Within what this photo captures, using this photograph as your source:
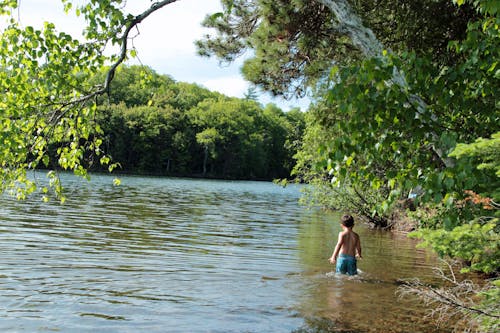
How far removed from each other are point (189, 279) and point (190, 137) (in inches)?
3559

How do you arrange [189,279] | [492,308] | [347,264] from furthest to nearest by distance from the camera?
[347,264] → [189,279] → [492,308]

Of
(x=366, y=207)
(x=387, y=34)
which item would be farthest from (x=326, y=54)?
(x=366, y=207)

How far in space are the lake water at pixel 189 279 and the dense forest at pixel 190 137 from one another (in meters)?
67.0

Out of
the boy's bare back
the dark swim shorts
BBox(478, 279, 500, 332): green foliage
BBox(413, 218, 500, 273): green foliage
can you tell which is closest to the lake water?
the dark swim shorts

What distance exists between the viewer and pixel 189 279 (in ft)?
35.4

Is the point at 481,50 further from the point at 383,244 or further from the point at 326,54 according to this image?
the point at 383,244

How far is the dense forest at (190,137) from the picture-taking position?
92750 millimetres

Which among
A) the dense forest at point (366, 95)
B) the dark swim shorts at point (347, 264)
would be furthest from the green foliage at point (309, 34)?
the dark swim shorts at point (347, 264)

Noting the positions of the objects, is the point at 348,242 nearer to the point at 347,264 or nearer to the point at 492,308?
the point at 347,264

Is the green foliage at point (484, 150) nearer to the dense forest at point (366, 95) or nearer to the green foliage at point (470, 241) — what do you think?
the dense forest at point (366, 95)

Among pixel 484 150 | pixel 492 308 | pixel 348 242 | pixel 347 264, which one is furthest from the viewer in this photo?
pixel 347 264

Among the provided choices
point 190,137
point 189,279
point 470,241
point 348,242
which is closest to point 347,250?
point 348,242

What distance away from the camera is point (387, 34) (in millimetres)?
11992

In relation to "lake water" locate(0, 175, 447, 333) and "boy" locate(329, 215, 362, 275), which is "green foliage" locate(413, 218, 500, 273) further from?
"boy" locate(329, 215, 362, 275)
